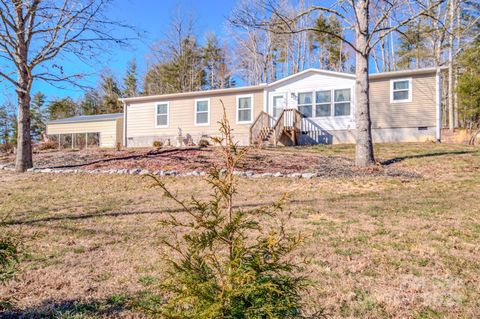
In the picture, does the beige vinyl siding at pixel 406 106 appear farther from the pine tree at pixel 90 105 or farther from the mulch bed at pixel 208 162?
the pine tree at pixel 90 105

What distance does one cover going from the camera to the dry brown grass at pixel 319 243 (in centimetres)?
264

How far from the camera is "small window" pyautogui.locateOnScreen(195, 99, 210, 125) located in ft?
60.1

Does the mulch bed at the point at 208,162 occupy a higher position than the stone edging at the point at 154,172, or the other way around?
the mulch bed at the point at 208,162

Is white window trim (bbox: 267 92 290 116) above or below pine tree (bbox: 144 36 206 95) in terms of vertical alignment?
below

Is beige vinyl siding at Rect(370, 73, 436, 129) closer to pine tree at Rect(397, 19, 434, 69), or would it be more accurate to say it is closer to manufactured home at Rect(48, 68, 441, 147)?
manufactured home at Rect(48, 68, 441, 147)

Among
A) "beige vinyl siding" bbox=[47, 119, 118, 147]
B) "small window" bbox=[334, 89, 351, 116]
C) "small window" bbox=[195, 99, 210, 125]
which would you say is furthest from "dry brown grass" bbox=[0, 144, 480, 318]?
"beige vinyl siding" bbox=[47, 119, 118, 147]

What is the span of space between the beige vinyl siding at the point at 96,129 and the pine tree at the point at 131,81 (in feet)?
33.7

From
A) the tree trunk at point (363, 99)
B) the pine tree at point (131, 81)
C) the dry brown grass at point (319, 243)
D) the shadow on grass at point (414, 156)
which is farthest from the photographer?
the pine tree at point (131, 81)

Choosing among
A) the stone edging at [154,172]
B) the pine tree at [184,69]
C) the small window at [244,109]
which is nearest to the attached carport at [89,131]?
the pine tree at [184,69]

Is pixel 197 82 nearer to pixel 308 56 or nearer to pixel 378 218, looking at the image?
pixel 308 56

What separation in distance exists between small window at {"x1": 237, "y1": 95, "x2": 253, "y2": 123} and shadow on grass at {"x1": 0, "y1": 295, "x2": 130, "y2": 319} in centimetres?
1505

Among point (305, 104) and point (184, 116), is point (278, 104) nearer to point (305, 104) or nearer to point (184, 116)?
point (305, 104)

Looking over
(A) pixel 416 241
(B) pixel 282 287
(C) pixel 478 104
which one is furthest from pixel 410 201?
(C) pixel 478 104

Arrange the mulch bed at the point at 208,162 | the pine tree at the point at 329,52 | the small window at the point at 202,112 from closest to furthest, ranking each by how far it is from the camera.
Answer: the mulch bed at the point at 208,162 < the small window at the point at 202,112 < the pine tree at the point at 329,52
